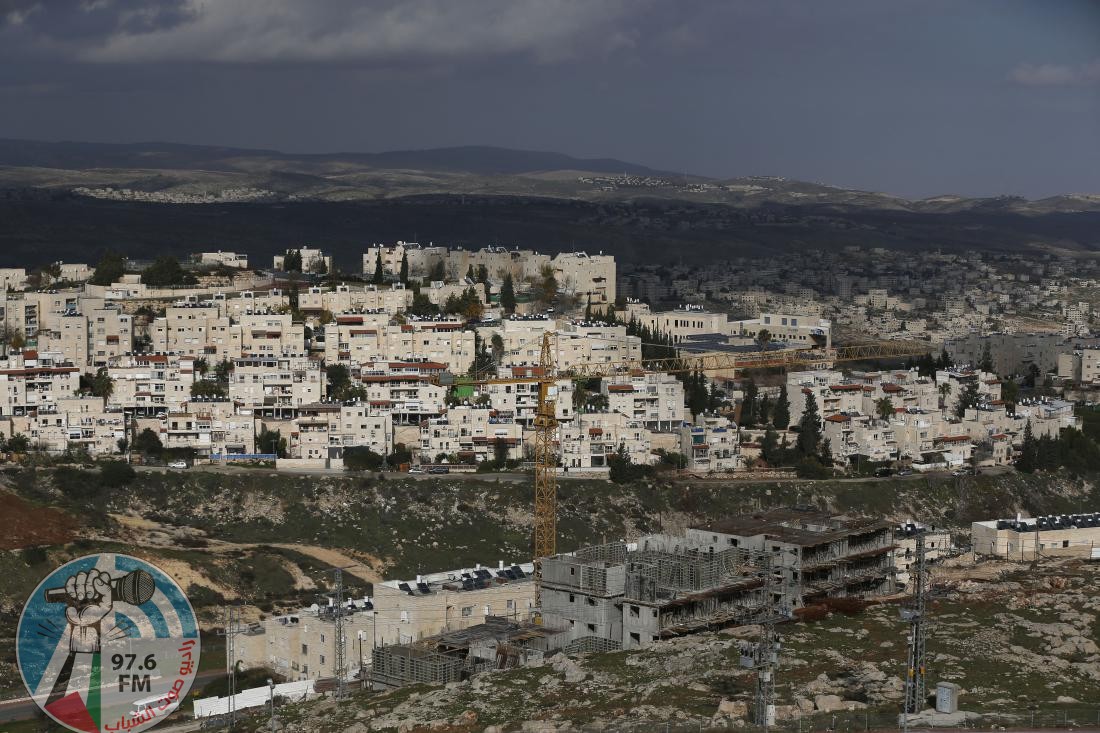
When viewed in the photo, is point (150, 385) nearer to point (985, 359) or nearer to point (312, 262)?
point (312, 262)

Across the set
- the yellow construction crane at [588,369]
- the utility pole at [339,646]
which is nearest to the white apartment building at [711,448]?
the yellow construction crane at [588,369]

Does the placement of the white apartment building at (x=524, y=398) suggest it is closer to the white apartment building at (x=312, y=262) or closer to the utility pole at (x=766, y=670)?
the white apartment building at (x=312, y=262)

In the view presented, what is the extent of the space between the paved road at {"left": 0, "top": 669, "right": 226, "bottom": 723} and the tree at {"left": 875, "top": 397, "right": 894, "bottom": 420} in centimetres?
1812

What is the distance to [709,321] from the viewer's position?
47.9 meters

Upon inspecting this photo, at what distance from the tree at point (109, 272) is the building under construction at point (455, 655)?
2548 cm

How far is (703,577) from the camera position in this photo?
2000 centimetres

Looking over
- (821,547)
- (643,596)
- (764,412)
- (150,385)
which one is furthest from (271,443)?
(643,596)

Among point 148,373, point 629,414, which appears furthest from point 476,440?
point 148,373

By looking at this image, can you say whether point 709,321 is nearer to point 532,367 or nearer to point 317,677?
point 532,367

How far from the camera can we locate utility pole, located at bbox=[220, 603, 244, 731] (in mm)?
18705

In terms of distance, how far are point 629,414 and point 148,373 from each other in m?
8.27

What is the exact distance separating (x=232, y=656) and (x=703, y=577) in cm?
527

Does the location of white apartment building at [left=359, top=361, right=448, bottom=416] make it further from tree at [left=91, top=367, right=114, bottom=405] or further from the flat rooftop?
the flat rooftop

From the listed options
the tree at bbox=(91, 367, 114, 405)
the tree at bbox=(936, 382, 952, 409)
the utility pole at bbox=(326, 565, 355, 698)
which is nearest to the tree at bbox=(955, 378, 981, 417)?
the tree at bbox=(936, 382, 952, 409)
